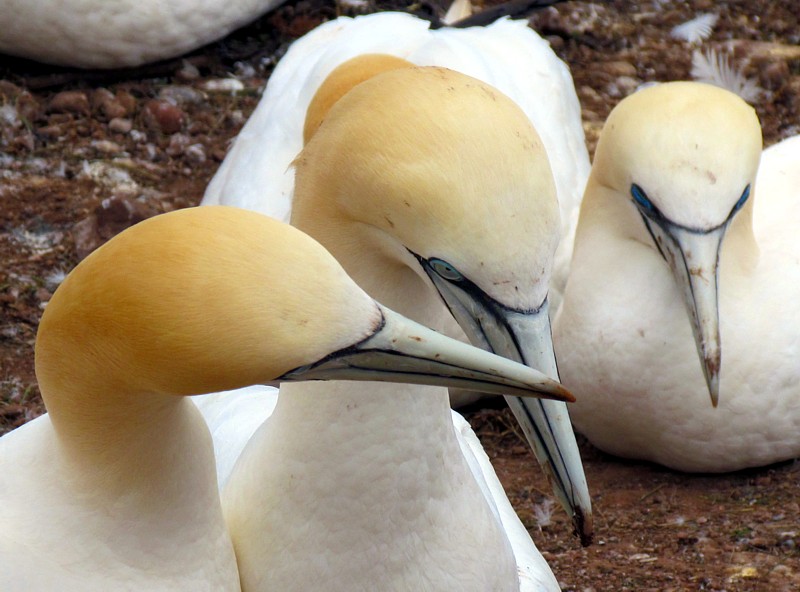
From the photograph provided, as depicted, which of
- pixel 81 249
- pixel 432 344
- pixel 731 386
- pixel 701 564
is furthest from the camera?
pixel 81 249

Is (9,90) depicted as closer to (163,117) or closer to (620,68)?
(163,117)

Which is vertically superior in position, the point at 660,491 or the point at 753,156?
the point at 753,156

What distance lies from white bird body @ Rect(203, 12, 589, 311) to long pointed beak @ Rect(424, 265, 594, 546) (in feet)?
6.77

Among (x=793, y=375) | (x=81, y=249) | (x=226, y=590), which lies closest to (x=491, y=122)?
(x=226, y=590)

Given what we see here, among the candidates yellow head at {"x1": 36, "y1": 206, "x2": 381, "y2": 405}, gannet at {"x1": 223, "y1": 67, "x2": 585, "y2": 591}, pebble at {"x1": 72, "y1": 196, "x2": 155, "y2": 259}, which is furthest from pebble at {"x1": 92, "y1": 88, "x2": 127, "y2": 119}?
yellow head at {"x1": 36, "y1": 206, "x2": 381, "y2": 405}

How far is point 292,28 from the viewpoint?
6.64 m

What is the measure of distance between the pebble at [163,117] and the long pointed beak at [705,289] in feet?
9.34

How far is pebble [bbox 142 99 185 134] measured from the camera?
5.90 meters

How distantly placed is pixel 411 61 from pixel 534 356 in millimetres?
2501

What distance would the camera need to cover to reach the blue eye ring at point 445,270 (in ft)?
7.39

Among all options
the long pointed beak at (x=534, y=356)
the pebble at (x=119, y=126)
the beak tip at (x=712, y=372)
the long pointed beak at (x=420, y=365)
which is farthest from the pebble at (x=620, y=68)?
the long pointed beak at (x=420, y=365)

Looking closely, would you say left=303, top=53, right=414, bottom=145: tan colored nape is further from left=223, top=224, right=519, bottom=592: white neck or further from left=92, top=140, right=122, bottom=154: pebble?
left=92, top=140, right=122, bottom=154: pebble

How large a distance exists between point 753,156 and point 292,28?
3334 millimetres

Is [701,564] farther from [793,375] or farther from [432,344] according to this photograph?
[432,344]
